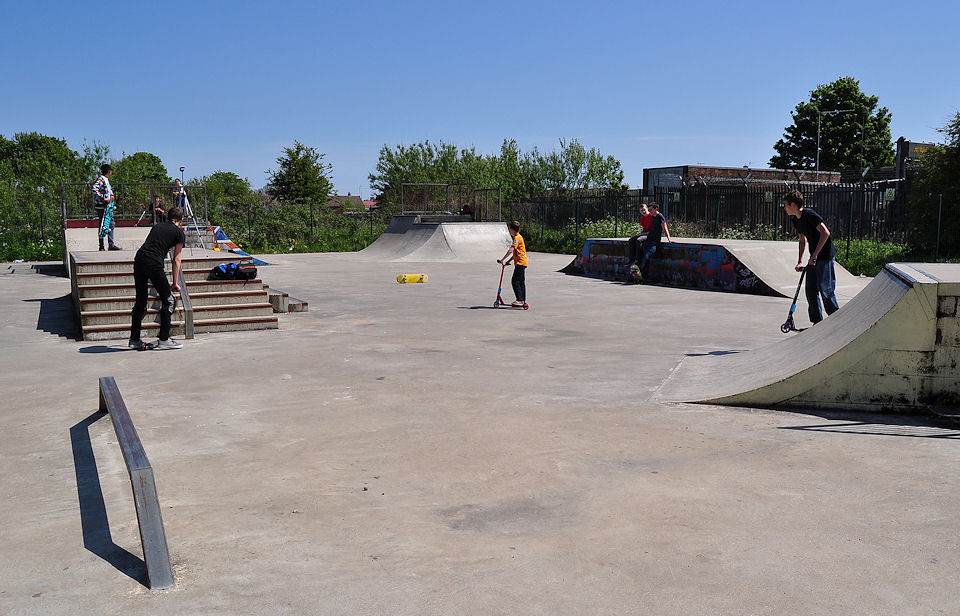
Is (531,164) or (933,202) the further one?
(531,164)

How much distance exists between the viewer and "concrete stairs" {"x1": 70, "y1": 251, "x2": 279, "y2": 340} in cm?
1093

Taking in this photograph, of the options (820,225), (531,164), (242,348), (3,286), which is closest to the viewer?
(820,225)

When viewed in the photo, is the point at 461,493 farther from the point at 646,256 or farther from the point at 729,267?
the point at 646,256

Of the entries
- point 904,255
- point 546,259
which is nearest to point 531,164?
point 546,259

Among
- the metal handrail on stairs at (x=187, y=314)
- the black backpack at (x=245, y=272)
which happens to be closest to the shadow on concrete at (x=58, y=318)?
the metal handrail on stairs at (x=187, y=314)

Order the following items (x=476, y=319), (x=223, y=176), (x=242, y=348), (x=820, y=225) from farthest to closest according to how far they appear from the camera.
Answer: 1. (x=223, y=176)
2. (x=476, y=319)
3. (x=242, y=348)
4. (x=820, y=225)

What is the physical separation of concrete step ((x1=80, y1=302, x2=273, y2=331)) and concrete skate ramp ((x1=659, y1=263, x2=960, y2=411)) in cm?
695

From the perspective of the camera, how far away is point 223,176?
119625mm

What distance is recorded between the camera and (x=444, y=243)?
28094mm

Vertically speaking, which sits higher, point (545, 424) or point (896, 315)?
point (896, 315)

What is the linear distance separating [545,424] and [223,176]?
400 ft

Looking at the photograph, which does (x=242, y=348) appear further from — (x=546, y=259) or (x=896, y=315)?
(x=546, y=259)

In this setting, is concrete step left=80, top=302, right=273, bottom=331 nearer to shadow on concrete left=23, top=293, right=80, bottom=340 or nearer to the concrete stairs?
the concrete stairs

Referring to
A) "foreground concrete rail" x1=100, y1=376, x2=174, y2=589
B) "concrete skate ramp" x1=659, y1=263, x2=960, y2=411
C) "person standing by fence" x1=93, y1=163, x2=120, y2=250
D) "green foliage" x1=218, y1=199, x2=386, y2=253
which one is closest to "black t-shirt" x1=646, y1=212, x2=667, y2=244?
"concrete skate ramp" x1=659, y1=263, x2=960, y2=411
